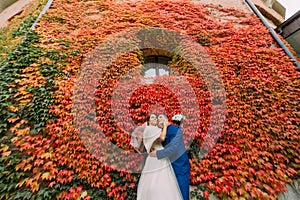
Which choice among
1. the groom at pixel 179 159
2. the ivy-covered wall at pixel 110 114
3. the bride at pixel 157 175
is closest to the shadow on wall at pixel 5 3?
the ivy-covered wall at pixel 110 114

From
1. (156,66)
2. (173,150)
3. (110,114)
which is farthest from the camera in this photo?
(156,66)

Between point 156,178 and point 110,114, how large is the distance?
6.26 feet

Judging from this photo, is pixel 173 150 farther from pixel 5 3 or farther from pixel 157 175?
pixel 5 3

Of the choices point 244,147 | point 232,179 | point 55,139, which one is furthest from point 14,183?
point 244,147

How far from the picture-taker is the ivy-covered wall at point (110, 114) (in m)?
3.45

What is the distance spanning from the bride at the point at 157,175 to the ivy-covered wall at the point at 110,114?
980 mm

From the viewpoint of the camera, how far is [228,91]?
488cm

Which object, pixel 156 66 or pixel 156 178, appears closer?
pixel 156 178

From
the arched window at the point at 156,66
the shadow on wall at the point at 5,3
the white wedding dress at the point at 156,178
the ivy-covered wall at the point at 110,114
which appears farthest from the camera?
the shadow on wall at the point at 5,3

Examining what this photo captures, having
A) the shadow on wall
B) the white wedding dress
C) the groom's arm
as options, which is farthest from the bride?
the shadow on wall

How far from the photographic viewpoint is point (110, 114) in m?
4.13

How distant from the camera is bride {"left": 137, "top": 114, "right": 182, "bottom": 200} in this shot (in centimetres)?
254

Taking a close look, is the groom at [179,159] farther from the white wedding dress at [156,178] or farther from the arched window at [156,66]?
the arched window at [156,66]

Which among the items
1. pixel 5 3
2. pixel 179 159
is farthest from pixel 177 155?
pixel 5 3
